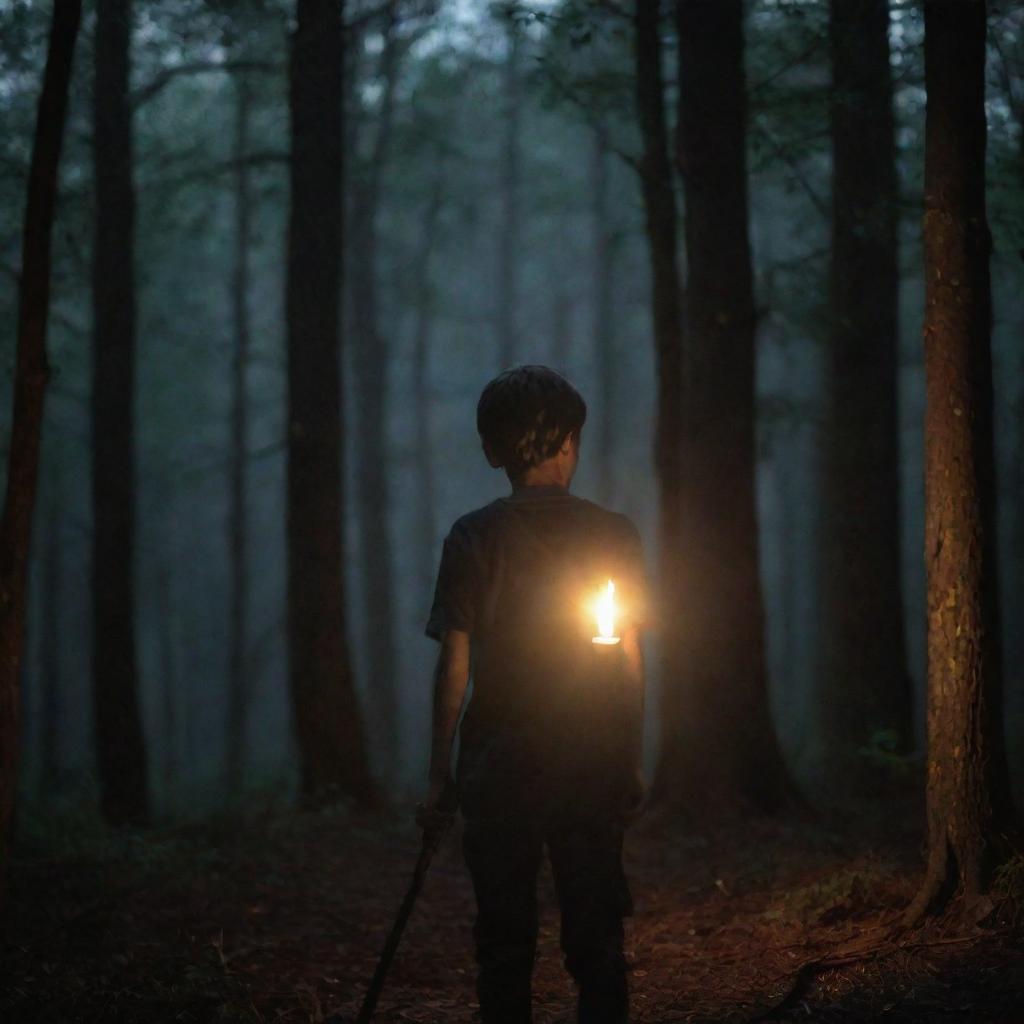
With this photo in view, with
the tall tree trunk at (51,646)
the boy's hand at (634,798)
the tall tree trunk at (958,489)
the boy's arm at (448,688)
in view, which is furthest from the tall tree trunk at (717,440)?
the tall tree trunk at (51,646)

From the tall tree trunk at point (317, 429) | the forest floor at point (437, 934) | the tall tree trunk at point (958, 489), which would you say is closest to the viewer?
the forest floor at point (437, 934)

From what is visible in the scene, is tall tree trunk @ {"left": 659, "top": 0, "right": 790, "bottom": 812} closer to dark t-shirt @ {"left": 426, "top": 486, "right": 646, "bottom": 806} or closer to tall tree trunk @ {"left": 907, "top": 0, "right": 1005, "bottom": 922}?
tall tree trunk @ {"left": 907, "top": 0, "right": 1005, "bottom": 922}

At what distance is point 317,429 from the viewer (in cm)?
1123

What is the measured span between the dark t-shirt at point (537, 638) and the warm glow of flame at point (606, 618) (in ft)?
0.25

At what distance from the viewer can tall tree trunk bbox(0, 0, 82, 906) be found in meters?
5.79

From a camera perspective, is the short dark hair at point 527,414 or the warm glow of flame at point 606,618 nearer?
the warm glow of flame at point 606,618

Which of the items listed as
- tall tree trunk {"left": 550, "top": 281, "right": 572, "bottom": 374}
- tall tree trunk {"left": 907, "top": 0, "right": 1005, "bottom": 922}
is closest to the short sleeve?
tall tree trunk {"left": 907, "top": 0, "right": 1005, "bottom": 922}

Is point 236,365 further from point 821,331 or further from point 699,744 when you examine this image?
point 699,744

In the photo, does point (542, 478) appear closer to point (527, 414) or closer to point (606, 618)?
point (527, 414)

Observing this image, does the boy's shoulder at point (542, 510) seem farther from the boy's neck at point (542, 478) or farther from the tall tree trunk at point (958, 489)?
the tall tree trunk at point (958, 489)

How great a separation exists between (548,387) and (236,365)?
16340 mm

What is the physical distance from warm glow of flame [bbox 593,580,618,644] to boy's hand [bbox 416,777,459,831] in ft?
2.53

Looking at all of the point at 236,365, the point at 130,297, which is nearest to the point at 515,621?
the point at 130,297

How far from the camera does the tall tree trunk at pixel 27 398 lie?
5.79 meters
